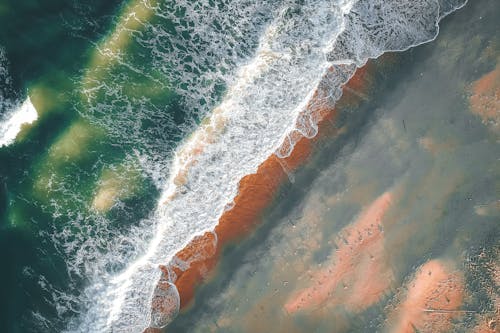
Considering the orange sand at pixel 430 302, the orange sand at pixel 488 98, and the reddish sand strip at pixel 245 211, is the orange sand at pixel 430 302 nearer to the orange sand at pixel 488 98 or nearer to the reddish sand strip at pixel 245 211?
the orange sand at pixel 488 98

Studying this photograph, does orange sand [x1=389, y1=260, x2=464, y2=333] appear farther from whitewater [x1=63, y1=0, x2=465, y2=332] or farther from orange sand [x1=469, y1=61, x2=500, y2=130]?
whitewater [x1=63, y1=0, x2=465, y2=332]

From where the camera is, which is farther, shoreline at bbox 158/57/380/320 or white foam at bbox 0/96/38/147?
white foam at bbox 0/96/38/147

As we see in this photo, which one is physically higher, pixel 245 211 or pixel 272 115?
pixel 272 115

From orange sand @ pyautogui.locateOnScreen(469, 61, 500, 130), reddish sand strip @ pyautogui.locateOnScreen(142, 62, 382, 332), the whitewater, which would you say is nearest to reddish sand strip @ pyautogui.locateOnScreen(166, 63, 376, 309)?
reddish sand strip @ pyautogui.locateOnScreen(142, 62, 382, 332)

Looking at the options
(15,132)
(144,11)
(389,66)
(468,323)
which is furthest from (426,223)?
(15,132)

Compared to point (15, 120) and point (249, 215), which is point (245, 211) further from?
point (15, 120)

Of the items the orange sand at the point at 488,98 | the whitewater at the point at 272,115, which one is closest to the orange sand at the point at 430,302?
the orange sand at the point at 488,98

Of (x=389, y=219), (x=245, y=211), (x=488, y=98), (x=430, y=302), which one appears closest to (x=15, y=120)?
(x=245, y=211)

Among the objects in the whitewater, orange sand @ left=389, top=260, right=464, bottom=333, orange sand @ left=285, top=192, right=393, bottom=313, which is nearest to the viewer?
orange sand @ left=389, top=260, right=464, bottom=333
